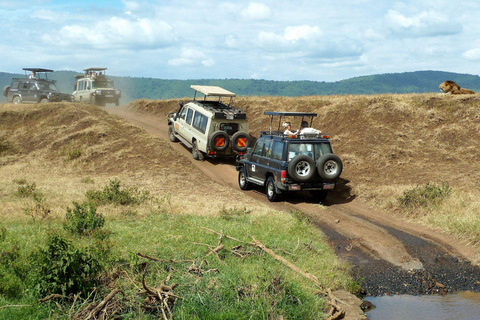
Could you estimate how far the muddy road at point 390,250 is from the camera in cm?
823

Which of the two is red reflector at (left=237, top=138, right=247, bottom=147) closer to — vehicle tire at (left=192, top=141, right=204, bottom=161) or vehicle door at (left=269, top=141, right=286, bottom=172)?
vehicle tire at (left=192, top=141, right=204, bottom=161)

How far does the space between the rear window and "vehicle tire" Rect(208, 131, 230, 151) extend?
0.97 feet

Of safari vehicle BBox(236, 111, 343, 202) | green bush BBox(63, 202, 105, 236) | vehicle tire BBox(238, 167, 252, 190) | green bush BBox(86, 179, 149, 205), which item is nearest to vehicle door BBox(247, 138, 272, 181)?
safari vehicle BBox(236, 111, 343, 202)

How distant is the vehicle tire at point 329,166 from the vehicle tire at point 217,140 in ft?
18.6

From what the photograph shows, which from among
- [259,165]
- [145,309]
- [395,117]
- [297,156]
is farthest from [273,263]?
[395,117]

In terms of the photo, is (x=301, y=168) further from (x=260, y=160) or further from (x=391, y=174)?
(x=391, y=174)

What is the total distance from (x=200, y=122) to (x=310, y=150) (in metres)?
6.74

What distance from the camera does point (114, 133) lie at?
2112 centimetres

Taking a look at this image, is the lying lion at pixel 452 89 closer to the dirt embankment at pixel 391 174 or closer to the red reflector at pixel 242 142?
the dirt embankment at pixel 391 174

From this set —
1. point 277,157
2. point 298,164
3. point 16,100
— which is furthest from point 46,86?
point 298,164

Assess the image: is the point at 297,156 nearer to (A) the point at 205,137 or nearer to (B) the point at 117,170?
(A) the point at 205,137

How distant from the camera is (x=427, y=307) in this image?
7.32 metres

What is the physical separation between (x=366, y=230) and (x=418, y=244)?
1.41m

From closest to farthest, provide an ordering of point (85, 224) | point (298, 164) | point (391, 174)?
1. point (85, 224)
2. point (298, 164)
3. point (391, 174)
